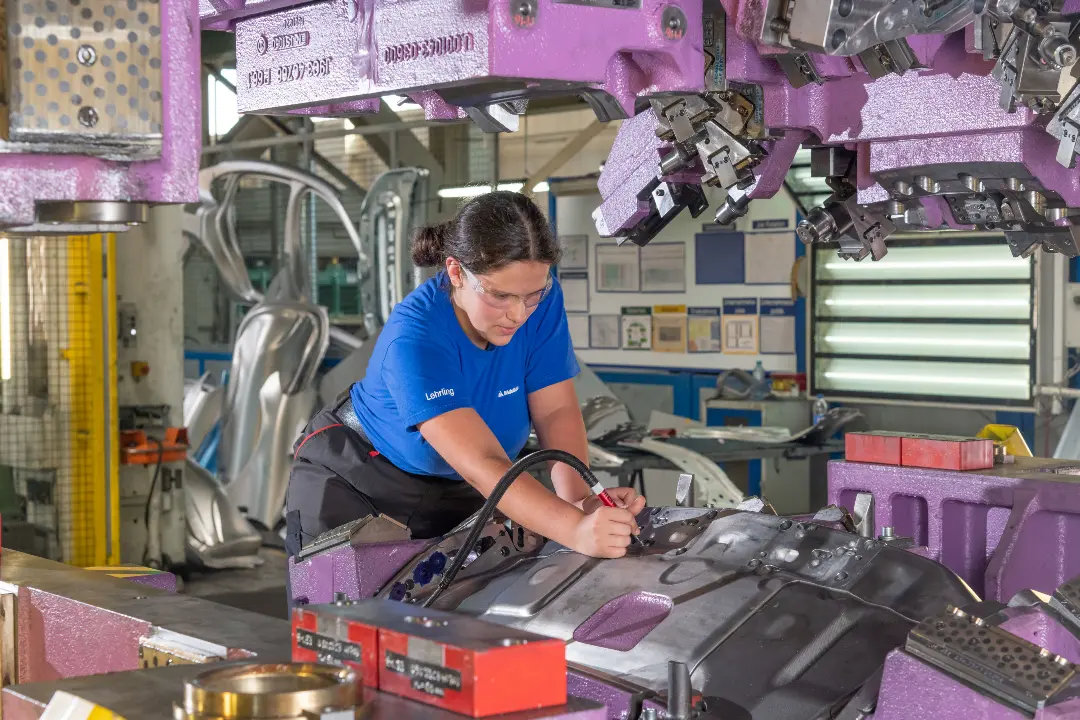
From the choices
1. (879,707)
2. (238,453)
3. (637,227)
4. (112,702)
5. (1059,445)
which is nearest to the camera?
(112,702)

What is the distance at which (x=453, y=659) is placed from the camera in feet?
3.94

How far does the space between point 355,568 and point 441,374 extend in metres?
0.43

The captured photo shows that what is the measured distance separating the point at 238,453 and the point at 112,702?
7.46m

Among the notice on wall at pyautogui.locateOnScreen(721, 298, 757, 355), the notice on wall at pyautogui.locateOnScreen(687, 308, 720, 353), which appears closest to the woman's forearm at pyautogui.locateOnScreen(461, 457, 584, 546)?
the notice on wall at pyautogui.locateOnScreen(721, 298, 757, 355)

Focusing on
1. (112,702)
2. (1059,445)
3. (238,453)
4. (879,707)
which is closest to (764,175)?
(879,707)

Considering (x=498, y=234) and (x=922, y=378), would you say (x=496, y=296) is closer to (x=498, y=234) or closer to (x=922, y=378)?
(x=498, y=234)

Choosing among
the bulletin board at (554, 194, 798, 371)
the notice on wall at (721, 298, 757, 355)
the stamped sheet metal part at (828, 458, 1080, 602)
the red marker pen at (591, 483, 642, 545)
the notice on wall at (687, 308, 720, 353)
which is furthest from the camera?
the notice on wall at (687, 308, 720, 353)

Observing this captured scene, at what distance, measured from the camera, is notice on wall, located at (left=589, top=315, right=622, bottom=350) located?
366 inches

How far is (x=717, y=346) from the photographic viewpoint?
8578 millimetres

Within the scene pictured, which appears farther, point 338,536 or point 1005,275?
point 1005,275

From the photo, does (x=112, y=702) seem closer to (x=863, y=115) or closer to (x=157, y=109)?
(x=157, y=109)

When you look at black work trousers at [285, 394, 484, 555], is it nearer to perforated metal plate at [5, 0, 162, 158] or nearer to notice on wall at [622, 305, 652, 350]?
perforated metal plate at [5, 0, 162, 158]

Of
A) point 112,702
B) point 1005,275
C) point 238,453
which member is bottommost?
point 238,453

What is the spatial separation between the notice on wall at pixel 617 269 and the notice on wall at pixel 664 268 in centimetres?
8
